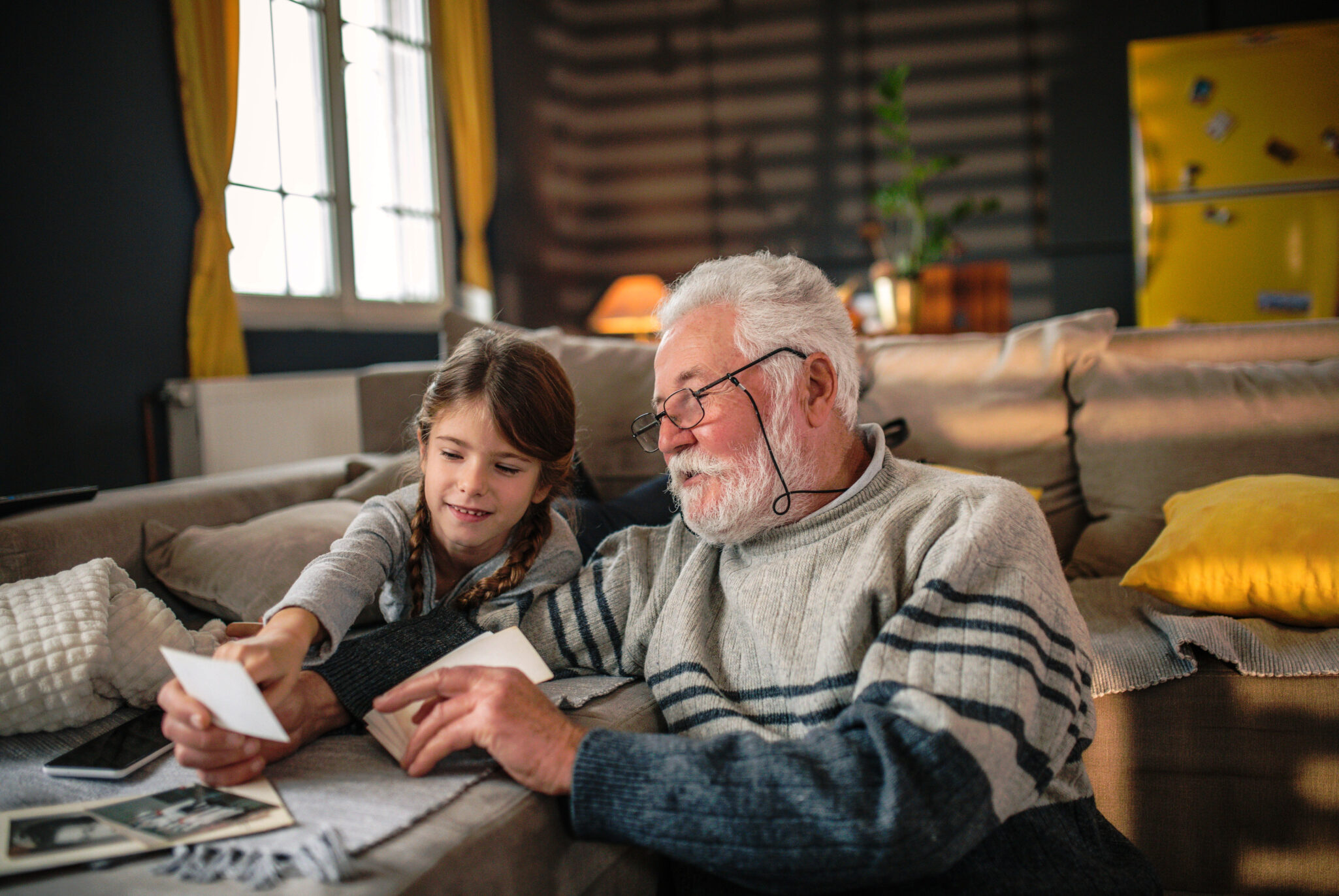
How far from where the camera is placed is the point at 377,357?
174 inches

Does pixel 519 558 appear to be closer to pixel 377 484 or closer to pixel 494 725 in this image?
pixel 494 725

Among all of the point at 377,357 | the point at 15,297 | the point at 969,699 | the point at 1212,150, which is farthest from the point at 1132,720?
the point at 1212,150

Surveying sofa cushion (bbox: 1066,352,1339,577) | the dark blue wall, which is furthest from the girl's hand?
the dark blue wall

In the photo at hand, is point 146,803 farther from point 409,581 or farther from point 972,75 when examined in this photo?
point 972,75

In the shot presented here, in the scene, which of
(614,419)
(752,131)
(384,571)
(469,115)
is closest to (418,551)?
(384,571)

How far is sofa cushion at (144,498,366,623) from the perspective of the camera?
1671mm

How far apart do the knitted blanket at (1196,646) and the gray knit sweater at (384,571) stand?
82 centimetres

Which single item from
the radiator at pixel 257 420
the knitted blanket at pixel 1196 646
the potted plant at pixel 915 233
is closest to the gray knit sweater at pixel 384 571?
the knitted blanket at pixel 1196 646

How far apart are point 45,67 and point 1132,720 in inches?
126

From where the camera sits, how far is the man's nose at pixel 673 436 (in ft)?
4.09

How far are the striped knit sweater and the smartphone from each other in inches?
8.1

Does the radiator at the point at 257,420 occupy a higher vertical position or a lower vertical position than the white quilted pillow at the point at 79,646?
higher

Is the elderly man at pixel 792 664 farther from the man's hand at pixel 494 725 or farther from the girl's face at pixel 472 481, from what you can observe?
the girl's face at pixel 472 481

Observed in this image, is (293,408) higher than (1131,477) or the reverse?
higher
